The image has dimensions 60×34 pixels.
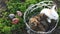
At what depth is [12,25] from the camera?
2355mm

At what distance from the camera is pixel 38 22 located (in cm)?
225

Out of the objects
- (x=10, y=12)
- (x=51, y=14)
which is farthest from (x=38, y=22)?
(x=10, y=12)

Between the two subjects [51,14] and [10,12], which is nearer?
[51,14]

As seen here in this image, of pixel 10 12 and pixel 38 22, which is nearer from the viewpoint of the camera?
pixel 38 22

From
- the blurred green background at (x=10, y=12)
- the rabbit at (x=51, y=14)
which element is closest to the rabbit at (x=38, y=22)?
the rabbit at (x=51, y=14)

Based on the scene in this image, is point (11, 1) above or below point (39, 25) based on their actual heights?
above

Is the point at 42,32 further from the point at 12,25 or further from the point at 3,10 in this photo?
the point at 3,10

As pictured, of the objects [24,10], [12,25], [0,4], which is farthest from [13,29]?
[0,4]

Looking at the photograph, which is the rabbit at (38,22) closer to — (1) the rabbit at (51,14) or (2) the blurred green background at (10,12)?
(1) the rabbit at (51,14)

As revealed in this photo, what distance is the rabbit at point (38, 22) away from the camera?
2217mm

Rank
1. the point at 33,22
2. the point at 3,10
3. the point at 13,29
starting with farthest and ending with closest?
the point at 3,10 < the point at 13,29 < the point at 33,22

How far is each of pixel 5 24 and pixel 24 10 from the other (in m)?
0.29

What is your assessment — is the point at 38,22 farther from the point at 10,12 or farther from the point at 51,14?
the point at 10,12

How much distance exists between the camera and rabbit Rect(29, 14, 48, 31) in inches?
87.3
